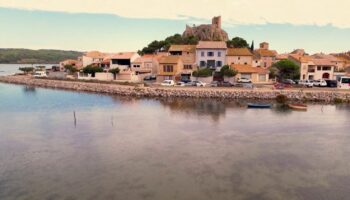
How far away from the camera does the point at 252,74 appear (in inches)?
2844

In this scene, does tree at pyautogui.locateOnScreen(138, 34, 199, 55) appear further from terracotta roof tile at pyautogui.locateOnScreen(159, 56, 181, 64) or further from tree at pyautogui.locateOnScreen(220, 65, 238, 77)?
tree at pyautogui.locateOnScreen(220, 65, 238, 77)

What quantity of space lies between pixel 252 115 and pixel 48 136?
92.1 feet

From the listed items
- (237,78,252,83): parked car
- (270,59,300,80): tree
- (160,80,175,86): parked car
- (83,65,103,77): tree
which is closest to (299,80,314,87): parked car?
(270,59,300,80): tree

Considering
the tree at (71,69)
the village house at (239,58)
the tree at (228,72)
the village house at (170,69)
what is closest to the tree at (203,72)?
the tree at (228,72)

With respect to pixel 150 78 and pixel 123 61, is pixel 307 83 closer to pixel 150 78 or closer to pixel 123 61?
pixel 150 78

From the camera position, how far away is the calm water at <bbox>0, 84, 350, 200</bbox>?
795 inches

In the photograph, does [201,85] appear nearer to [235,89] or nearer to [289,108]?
[235,89]

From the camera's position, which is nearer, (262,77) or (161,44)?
(262,77)

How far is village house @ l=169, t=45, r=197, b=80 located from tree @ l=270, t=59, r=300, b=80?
2055cm

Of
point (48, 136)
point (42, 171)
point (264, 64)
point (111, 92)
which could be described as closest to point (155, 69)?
point (111, 92)

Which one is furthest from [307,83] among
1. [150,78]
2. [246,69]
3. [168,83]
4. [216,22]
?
[216,22]

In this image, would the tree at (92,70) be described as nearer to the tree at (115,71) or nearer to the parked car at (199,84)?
the tree at (115,71)

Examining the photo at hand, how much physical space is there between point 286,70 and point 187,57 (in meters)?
→ 25.4

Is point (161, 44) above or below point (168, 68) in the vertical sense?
above
